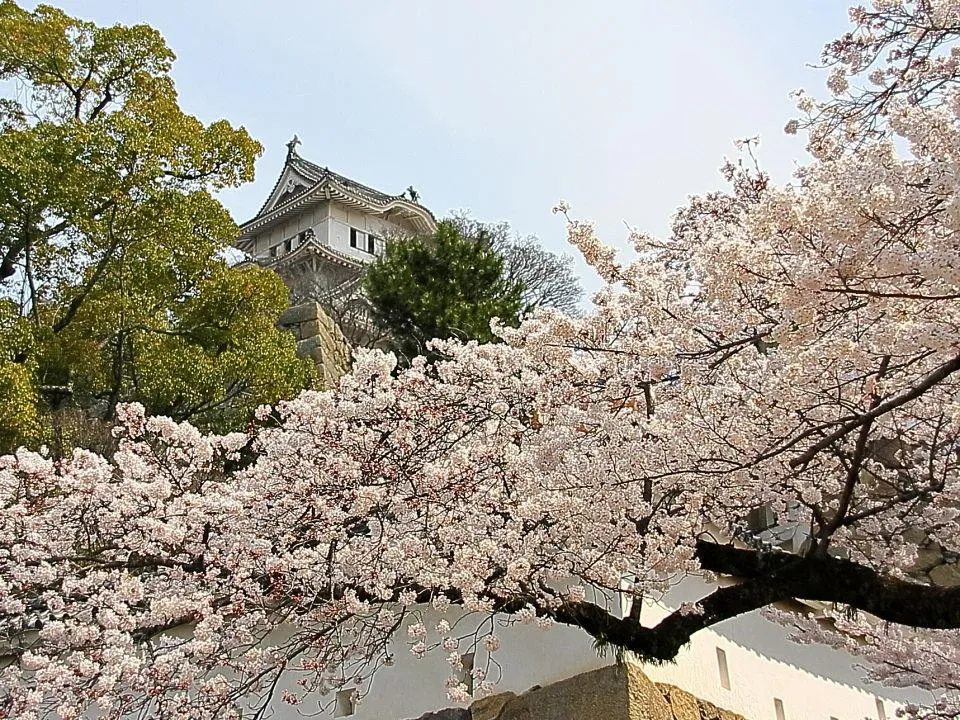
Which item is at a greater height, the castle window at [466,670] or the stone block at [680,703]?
the castle window at [466,670]

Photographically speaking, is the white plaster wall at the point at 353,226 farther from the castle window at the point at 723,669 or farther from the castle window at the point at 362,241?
the castle window at the point at 723,669

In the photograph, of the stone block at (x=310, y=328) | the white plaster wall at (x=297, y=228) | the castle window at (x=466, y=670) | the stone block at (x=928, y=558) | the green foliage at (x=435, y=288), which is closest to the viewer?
the castle window at (x=466, y=670)

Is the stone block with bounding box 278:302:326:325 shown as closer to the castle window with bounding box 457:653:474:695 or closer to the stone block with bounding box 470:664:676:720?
the castle window with bounding box 457:653:474:695

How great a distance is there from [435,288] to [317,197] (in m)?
11.0

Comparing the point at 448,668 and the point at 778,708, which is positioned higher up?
Result: the point at 448,668

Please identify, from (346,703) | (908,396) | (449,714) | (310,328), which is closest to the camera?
(908,396)

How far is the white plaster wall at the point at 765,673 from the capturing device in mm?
6168

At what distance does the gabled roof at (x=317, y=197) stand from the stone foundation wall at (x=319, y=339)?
941cm

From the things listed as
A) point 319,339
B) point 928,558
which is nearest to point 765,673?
point 928,558

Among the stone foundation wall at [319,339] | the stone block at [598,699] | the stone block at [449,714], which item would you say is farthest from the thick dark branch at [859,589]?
the stone foundation wall at [319,339]

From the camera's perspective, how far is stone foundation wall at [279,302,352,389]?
40.5ft

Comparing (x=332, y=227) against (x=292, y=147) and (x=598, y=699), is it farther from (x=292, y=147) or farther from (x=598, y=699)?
(x=598, y=699)

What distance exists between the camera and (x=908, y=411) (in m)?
5.26

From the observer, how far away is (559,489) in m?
4.85
